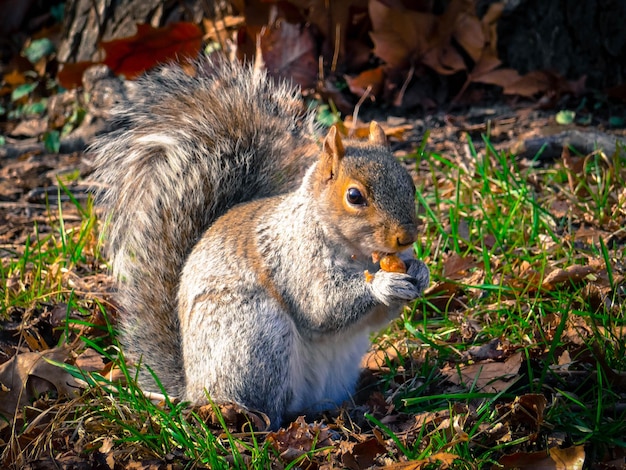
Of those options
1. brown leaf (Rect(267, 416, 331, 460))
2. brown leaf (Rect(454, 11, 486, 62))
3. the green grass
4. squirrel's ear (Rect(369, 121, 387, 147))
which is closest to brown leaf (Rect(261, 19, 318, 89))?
brown leaf (Rect(454, 11, 486, 62))

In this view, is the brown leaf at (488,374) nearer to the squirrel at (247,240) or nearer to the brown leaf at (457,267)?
the squirrel at (247,240)

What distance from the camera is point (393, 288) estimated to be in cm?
205

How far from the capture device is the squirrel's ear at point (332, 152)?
2.11 meters

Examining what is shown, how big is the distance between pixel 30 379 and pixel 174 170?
72cm

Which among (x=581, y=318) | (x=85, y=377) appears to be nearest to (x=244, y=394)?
(x=85, y=377)

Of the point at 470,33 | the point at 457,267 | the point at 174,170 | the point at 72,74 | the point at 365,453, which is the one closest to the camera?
the point at 365,453

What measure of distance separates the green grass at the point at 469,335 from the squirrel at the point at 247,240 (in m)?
0.13

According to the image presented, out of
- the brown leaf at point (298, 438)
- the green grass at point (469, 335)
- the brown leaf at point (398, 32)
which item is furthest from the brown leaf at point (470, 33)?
the brown leaf at point (298, 438)

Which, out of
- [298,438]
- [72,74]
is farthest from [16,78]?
[298,438]

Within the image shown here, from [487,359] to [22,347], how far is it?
1.41 m

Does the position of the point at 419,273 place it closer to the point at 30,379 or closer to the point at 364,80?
the point at 30,379

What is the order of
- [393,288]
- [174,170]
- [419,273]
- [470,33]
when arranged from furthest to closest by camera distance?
[470,33] < [174,170] < [419,273] < [393,288]

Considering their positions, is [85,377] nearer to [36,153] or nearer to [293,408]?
[293,408]

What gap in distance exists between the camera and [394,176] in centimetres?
204
